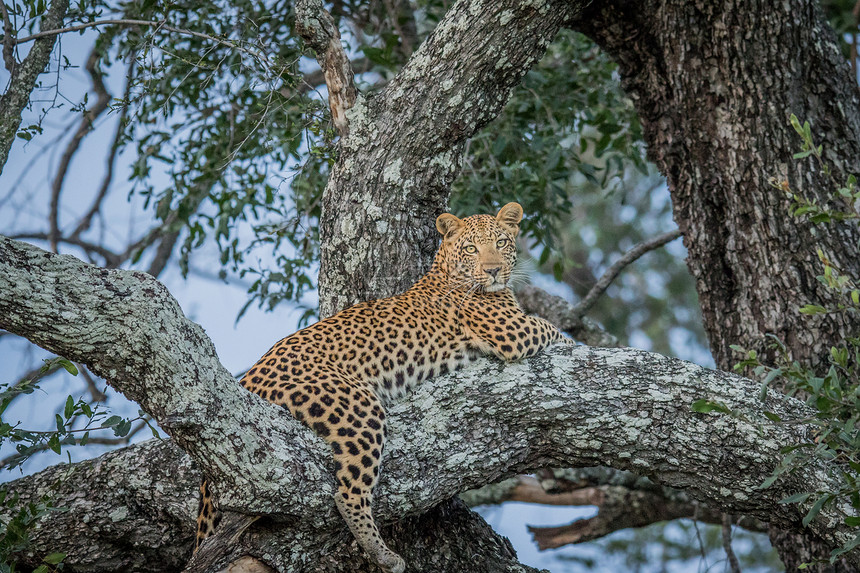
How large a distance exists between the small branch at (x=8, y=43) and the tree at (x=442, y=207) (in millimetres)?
1660

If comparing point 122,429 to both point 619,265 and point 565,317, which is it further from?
point 619,265

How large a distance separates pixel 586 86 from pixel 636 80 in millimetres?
1675

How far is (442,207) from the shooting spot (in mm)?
5895

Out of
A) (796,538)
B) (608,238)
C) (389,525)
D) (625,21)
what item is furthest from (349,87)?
(608,238)

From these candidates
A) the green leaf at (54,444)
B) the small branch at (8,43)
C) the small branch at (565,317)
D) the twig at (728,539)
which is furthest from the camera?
the small branch at (565,317)

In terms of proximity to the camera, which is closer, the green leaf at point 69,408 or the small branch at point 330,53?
the green leaf at point 69,408

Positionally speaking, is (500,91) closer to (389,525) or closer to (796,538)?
(389,525)

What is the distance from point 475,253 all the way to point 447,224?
0.93 feet

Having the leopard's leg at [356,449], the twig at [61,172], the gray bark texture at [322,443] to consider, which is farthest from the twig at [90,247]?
the leopard's leg at [356,449]

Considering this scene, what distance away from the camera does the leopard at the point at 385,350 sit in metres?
4.43

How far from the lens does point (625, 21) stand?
6664 millimetres

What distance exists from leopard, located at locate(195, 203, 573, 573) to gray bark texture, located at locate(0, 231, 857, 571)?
5.0 inches

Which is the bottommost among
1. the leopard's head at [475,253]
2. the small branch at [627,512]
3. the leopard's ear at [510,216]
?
the small branch at [627,512]

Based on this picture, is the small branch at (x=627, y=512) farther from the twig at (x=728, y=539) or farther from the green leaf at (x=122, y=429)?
the green leaf at (x=122, y=429)
